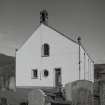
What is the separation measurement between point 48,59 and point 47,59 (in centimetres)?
8

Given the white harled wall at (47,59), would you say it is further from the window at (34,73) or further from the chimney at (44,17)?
the chimney at (44,17)

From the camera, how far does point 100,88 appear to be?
1044 cm

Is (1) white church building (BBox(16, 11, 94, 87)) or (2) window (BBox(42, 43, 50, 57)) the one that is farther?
(2) window (BBox(42, 43, 50, 57))

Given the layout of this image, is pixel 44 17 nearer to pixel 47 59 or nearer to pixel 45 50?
pixel 45 50

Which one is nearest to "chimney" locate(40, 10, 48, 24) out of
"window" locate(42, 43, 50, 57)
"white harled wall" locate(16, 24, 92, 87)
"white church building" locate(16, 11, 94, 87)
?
"white church building" locate(16, 11, 94, 87)

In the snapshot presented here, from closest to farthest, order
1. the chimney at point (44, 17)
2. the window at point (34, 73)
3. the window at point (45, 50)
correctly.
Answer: the chimney at point (44, 17), the window at point (45, 50), the window at point (34, 73)

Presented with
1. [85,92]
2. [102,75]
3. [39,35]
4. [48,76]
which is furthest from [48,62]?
[102,75]

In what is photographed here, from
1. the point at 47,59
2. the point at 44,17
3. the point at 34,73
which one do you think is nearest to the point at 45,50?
the point at 47,59

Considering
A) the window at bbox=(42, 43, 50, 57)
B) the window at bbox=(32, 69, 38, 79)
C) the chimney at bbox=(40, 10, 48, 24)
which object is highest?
the chimney at bbox=(40, 10, 48, 24)

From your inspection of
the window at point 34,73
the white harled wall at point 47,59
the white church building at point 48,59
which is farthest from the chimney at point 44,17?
the window at point 34,73

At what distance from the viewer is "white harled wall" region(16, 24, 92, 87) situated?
15461 mm

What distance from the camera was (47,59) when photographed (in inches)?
642

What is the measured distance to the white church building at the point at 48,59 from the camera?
50.6 feet

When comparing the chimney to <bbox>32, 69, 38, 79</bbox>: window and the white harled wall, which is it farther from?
<bbox>32, 69, 38, 79</bbox>: window
